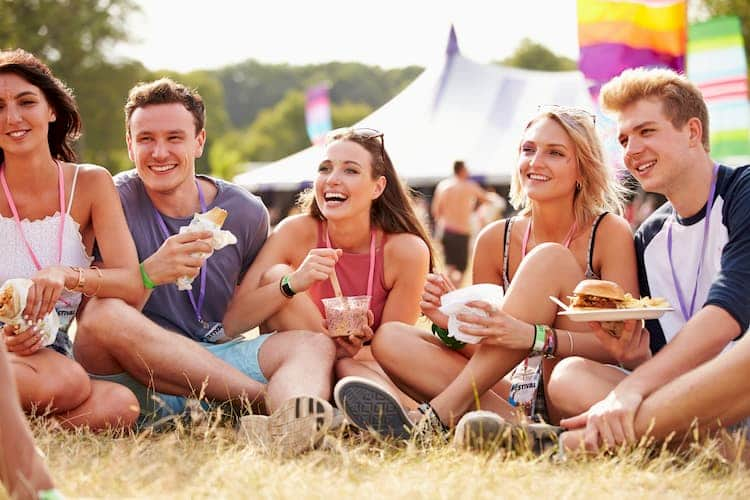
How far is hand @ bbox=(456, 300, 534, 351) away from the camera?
3715mm

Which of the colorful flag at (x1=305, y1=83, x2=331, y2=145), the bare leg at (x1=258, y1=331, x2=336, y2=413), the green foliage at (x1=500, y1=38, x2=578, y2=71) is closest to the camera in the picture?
the bare leg at (x1=258, y1=331, x2=336, y2=413)

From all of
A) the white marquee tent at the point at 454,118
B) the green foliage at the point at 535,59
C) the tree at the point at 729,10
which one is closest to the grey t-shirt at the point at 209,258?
the white marquee tent at the point at 454,118

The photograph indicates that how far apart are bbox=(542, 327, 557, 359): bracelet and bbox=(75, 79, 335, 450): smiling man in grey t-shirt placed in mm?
891

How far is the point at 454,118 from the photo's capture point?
14.8 m

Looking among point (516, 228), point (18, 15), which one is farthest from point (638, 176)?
point (18, 15)

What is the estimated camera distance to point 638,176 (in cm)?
386

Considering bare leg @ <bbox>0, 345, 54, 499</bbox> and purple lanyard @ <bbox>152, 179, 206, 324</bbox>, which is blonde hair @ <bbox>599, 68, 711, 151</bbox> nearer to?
purple lanyard @ <bbox>152, 179, 206, 324</bbox>

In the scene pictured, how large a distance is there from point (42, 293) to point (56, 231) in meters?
0.49

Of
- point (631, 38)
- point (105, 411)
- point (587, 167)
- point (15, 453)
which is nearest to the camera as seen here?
point (15, 453)

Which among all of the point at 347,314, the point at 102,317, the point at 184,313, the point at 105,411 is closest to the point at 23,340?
the point at 102,317

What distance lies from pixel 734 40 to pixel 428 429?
11521 mm

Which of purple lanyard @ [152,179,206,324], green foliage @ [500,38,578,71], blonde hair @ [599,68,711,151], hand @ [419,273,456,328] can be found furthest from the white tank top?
green foliage @ [500,38,578,71]

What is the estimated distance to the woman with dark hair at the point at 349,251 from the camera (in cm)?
441

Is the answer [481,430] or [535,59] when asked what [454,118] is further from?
[535,59]
